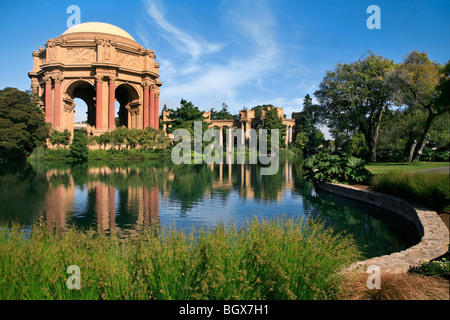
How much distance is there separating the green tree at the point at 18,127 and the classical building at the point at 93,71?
20.1 feet

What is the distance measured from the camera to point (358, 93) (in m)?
24.9

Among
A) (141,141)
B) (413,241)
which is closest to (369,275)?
(413,241)

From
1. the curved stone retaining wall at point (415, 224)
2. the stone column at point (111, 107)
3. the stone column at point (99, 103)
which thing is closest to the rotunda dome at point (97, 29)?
the stone column at point (99, 103)

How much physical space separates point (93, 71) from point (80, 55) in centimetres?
271

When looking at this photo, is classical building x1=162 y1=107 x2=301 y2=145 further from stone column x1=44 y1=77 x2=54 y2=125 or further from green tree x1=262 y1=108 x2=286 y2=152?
stone column x1=44 y1=77 x2=54 y2=125

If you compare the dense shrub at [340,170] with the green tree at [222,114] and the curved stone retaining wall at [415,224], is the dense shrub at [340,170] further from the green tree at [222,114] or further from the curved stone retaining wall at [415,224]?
the green tree at [222,114]

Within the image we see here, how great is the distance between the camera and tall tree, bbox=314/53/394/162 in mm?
24312

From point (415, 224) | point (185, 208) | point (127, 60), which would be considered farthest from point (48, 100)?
point (415, 224)

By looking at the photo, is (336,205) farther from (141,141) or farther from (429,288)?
(141,141)

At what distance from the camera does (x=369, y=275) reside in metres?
3.98

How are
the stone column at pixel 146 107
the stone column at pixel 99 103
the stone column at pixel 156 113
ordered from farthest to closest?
the stone column at pixel 156 113 < the stone column at pixel 146 107 < the stone column at pixel 99 103

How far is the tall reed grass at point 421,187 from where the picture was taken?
8766 millimetres

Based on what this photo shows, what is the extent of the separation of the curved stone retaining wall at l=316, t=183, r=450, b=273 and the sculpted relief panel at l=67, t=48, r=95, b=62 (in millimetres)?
39662

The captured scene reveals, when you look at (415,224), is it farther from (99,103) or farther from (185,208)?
(99,103)
